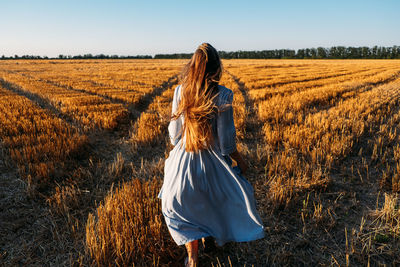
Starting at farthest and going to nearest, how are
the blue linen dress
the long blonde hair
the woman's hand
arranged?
the woman's hand
the blue linen dress
the long blonde hair

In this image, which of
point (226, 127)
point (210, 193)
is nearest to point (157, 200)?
point (210, 193)

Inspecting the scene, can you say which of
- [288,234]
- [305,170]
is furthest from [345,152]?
[288,234]

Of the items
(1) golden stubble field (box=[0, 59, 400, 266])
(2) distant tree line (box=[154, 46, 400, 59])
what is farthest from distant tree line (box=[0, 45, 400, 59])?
(1) golden stubble field (box=[0, 59, 400, 266])

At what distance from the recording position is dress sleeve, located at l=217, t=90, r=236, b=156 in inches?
69.3

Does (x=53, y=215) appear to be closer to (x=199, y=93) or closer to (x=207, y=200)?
(x=207, y=200)

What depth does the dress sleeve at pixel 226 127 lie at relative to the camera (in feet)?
5.78

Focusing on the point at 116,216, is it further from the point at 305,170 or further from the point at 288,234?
the point at 305,170

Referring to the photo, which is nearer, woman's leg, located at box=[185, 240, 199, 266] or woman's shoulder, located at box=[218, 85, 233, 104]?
woman's shoulder, located at box=[218, 85, 233, 104]

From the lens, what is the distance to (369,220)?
263 cm

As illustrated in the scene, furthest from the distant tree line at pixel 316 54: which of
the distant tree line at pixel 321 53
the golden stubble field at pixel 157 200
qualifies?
the golden stubble field at pixel 157 200

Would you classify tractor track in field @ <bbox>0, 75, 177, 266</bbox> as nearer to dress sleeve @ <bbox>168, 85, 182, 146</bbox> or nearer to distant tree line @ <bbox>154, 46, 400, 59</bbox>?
dress sleeve @ <bbox>168, 85, 182, 146</bbox>

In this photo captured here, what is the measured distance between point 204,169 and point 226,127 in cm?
41

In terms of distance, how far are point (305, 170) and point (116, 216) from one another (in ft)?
9.20

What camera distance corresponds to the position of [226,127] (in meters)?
1.80
